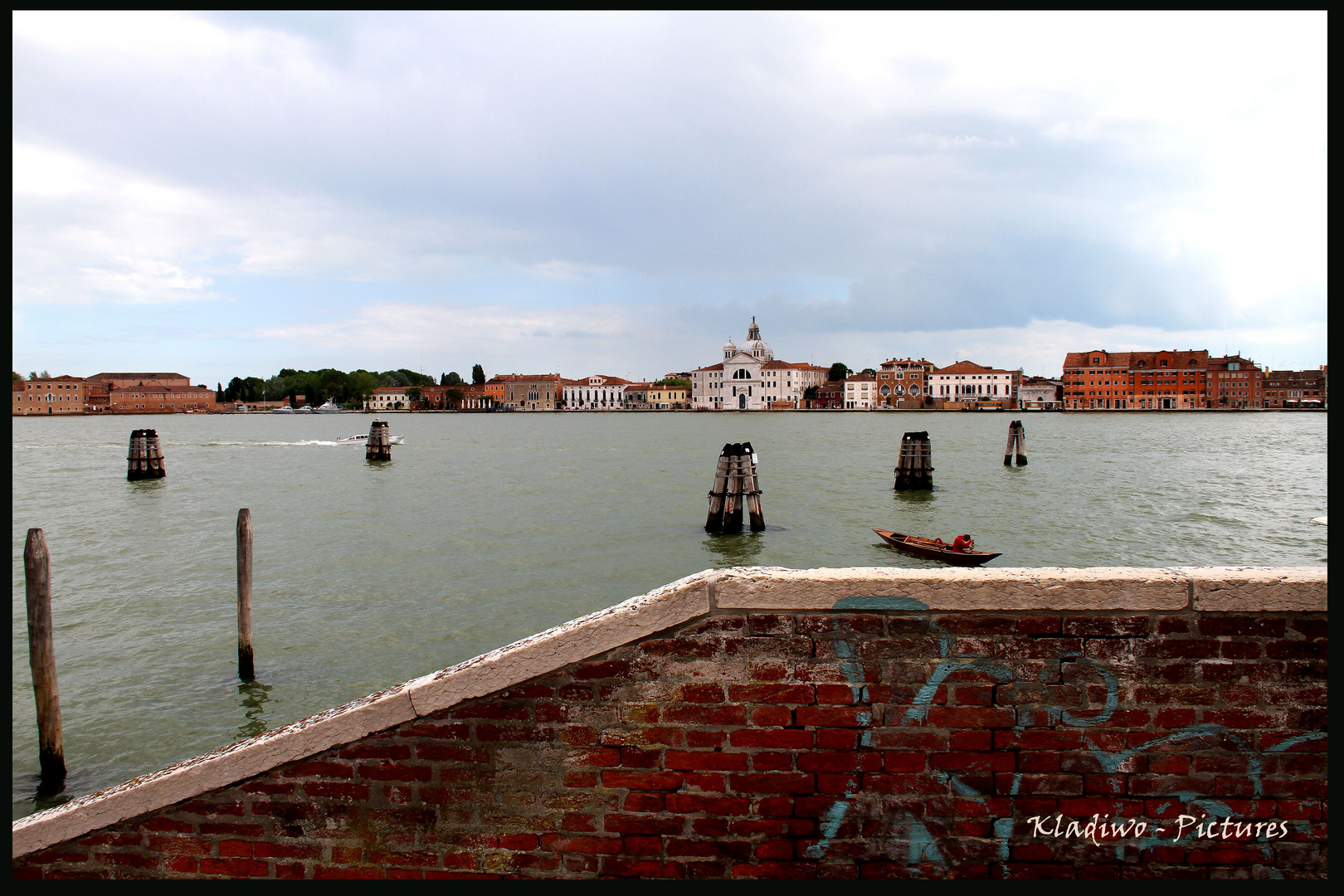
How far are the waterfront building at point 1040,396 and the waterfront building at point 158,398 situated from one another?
550 feet

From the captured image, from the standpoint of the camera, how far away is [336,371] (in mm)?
183375

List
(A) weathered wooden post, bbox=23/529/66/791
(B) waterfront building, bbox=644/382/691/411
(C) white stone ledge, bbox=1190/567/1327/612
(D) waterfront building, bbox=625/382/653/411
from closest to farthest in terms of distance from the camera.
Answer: (C) white stone ledge, bbox=1190/567/1327/612, (A) weathered wooden post, bbox=23/529/66/791, (B) waterfront building, bbox=644/382/691/411, (D) waterfront building, bbox=625/382/653/411

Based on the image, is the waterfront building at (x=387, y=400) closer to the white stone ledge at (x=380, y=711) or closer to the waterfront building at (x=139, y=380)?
the waterfront building at (x=139, y=380)

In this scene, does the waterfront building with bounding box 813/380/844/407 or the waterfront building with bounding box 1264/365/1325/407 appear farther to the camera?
the waterfront building with bounding box 813/380/844/407

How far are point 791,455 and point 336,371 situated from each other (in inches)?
6351

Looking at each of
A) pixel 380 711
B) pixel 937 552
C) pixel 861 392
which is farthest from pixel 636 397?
pixel 380 711

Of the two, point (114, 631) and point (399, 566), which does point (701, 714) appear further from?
point (399, 566)

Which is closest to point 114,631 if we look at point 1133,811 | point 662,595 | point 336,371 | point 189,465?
point 662,595

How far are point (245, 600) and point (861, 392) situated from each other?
155m

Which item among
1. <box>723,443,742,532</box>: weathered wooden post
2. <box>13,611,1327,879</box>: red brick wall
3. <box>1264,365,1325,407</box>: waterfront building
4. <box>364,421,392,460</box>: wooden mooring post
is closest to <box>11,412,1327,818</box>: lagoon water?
<box>723,443,742,532</box>: weathered wooden post

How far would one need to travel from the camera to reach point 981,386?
153125 millimetres

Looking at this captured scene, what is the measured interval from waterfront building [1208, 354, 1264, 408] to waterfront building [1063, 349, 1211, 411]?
1204mm

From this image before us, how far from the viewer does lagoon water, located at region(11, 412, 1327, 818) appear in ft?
28.7

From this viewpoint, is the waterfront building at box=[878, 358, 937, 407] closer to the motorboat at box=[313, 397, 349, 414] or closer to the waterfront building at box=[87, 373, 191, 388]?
the motorboat at box=[313, 397, 349, 414]
